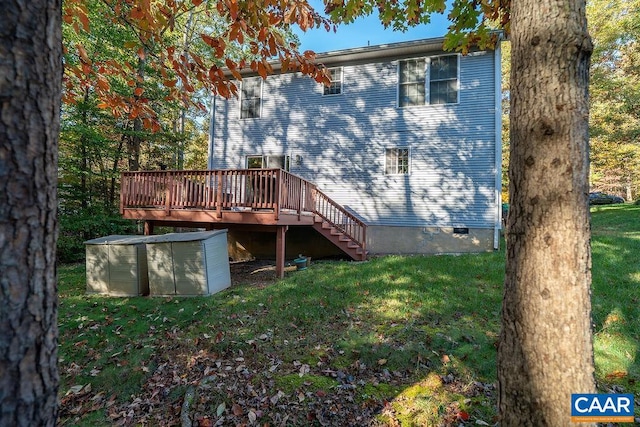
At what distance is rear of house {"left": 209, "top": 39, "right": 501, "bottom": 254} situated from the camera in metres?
9.96

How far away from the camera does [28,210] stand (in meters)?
1.04

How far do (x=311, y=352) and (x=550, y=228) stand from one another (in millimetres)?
3158

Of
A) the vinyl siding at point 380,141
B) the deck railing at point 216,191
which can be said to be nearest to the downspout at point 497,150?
the vinyl siding at point 380,141

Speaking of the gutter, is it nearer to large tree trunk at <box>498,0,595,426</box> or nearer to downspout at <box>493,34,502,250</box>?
downspout at <box>493,34,502,250</box>

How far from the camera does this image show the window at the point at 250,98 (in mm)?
12508

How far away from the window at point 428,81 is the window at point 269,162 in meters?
4.63

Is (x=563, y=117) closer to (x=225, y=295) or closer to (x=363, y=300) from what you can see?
(x=363, y=300)

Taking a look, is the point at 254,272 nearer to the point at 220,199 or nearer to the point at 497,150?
the point at 220,199

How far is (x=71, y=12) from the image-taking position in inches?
110

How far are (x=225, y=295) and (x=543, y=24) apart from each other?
5.87 meters

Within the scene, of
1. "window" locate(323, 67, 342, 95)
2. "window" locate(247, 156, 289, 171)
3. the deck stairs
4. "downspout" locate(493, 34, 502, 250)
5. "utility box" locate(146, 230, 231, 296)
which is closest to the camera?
"utility box" locate(146, 230, 231, 296)

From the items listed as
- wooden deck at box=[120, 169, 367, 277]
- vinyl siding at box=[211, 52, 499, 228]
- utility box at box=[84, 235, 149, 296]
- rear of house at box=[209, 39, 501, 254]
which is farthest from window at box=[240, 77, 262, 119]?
utility box at box=[84, 235, 149, 296]

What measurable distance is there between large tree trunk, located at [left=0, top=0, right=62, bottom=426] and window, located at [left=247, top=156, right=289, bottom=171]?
10.9 metres

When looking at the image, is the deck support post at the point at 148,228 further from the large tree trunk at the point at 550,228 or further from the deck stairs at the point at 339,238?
the large tree trunk at the point at 550,228
